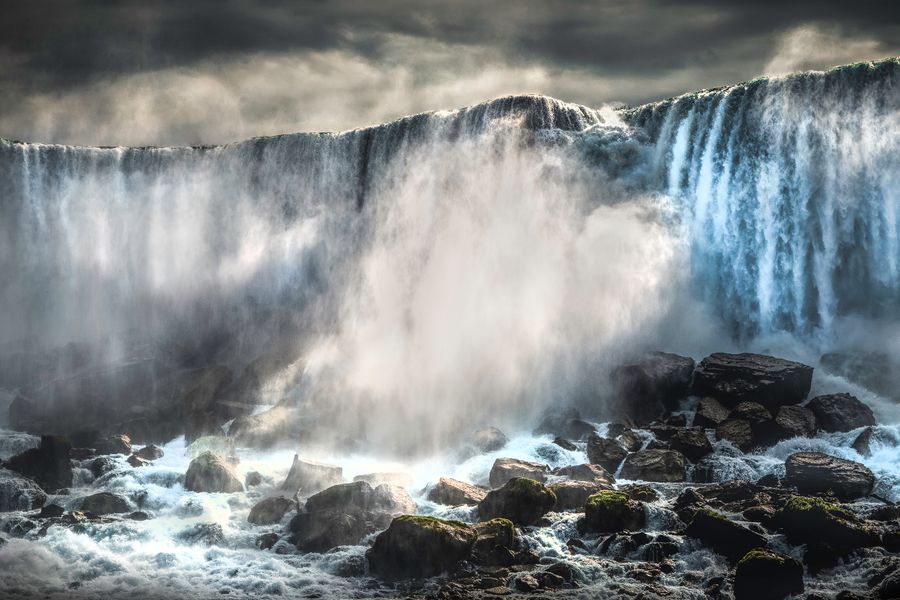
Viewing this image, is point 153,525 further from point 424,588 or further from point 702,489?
point 702,489

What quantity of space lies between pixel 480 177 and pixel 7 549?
24.0m

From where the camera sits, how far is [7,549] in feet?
66.4

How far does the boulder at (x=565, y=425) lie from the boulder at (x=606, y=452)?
2277 millimetres

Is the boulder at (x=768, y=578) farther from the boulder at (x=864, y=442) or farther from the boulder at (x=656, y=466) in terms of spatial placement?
the boulder at (x=864, y=442)

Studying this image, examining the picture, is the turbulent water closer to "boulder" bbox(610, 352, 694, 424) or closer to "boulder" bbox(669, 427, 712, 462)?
"boulder" bbox(610, 352, 694, 424)

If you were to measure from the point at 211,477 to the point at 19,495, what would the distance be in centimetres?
513

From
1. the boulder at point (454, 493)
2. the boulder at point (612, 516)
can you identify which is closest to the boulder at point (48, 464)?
the boulder at point (454, 493)

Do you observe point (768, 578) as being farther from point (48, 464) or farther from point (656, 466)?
point (48, 464)

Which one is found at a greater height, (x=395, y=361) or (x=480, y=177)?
(x=480, y=177)

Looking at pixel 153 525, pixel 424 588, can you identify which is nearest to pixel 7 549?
pixel 153 525

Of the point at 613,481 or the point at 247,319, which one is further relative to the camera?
the point at 247,319

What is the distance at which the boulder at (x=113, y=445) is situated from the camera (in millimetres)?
30406

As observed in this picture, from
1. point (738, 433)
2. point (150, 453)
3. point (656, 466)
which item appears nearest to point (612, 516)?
point (656, 466)

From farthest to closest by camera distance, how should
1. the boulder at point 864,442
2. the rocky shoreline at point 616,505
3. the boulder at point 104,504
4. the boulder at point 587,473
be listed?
the boulder at point 864,442, the boulder at point 587,473, the boulder at point 104,504, the rocky shoreline at point 616,505
